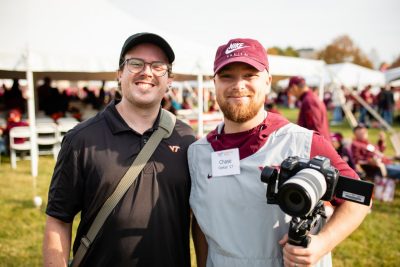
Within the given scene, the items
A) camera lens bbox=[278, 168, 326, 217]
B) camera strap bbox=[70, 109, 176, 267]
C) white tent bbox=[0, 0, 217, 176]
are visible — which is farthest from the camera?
white tent bbox=[0, 0, 217, 176]

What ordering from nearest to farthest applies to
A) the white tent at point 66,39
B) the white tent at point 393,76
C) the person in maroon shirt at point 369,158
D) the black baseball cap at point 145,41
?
the black baseball cap at point 145,41, the person in maroon shirt at point 369,158, the white tent at point 66,39, the white tent at point 393,76

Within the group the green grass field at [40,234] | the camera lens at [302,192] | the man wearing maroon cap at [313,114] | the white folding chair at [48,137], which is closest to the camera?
the camera lens at [302,192]

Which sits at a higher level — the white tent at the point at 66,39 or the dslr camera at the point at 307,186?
the white tent at the point at 66,39

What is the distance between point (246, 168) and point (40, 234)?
153 inches

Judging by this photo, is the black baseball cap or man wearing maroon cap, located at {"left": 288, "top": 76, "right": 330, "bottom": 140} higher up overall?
the black baseball cap

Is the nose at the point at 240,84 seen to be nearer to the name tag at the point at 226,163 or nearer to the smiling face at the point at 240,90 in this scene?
the smiling face at the point at 240,90

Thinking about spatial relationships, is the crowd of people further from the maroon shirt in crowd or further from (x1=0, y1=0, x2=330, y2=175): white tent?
(x1=0, y1=0, x2=330, y2=175): white tent

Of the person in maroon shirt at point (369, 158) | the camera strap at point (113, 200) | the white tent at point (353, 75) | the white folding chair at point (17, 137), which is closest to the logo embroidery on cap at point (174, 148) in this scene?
the camera strap at point (113, 200)

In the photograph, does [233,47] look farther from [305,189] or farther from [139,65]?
[305,189]

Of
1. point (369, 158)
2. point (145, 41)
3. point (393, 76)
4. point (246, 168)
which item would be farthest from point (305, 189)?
point (393, 76)

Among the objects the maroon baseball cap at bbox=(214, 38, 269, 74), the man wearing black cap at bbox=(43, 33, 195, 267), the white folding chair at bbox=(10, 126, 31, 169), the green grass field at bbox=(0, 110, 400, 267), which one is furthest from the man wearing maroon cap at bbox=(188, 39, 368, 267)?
the white folding chair at bbox=(10, 126, 31, 169)

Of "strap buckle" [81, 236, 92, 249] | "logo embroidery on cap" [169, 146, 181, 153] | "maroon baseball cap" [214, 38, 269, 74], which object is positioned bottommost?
"strap buckle" [81, 236, 92, 249]

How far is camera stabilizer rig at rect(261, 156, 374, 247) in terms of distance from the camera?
1.15 m

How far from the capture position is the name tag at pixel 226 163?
1.67 metres
